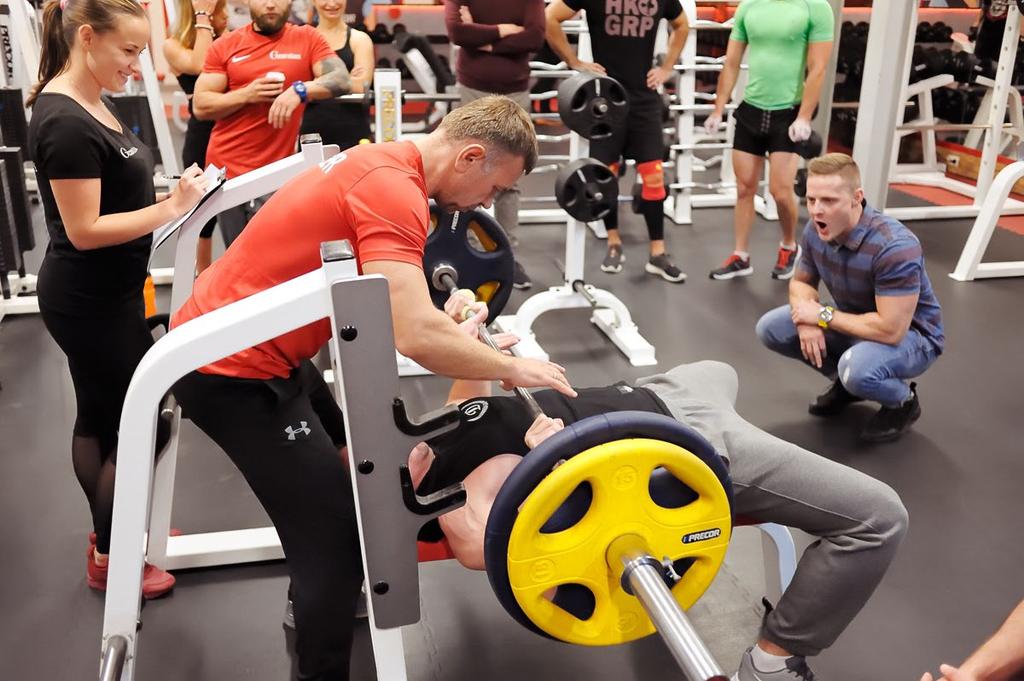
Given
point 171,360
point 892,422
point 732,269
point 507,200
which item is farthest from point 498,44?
point 171,360

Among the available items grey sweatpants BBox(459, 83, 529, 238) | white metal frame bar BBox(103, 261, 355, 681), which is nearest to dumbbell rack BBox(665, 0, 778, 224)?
grey sweatpants BBox(459, 83, 529, 238)

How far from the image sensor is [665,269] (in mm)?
4602

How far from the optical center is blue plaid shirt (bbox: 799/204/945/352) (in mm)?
2826

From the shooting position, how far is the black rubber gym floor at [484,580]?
2061mm

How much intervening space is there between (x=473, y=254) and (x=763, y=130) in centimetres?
232

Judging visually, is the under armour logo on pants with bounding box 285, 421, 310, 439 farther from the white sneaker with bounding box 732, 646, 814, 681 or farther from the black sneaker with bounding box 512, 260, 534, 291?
the black sneaker with bounding box 512, 260, 534, 291

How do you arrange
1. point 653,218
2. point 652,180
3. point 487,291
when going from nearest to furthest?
point 487,291 → point 652,180 → point 653,218

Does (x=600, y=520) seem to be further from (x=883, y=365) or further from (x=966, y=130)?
(x=966, y=130)

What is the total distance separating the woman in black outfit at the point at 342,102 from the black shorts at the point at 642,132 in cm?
118

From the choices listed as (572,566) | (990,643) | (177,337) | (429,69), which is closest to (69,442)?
(177,337)

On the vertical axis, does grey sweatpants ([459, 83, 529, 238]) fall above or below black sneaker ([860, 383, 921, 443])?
above

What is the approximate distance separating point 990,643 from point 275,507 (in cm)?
118

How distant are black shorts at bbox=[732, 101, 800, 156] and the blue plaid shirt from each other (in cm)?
142

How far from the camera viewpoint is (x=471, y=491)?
1695mm
